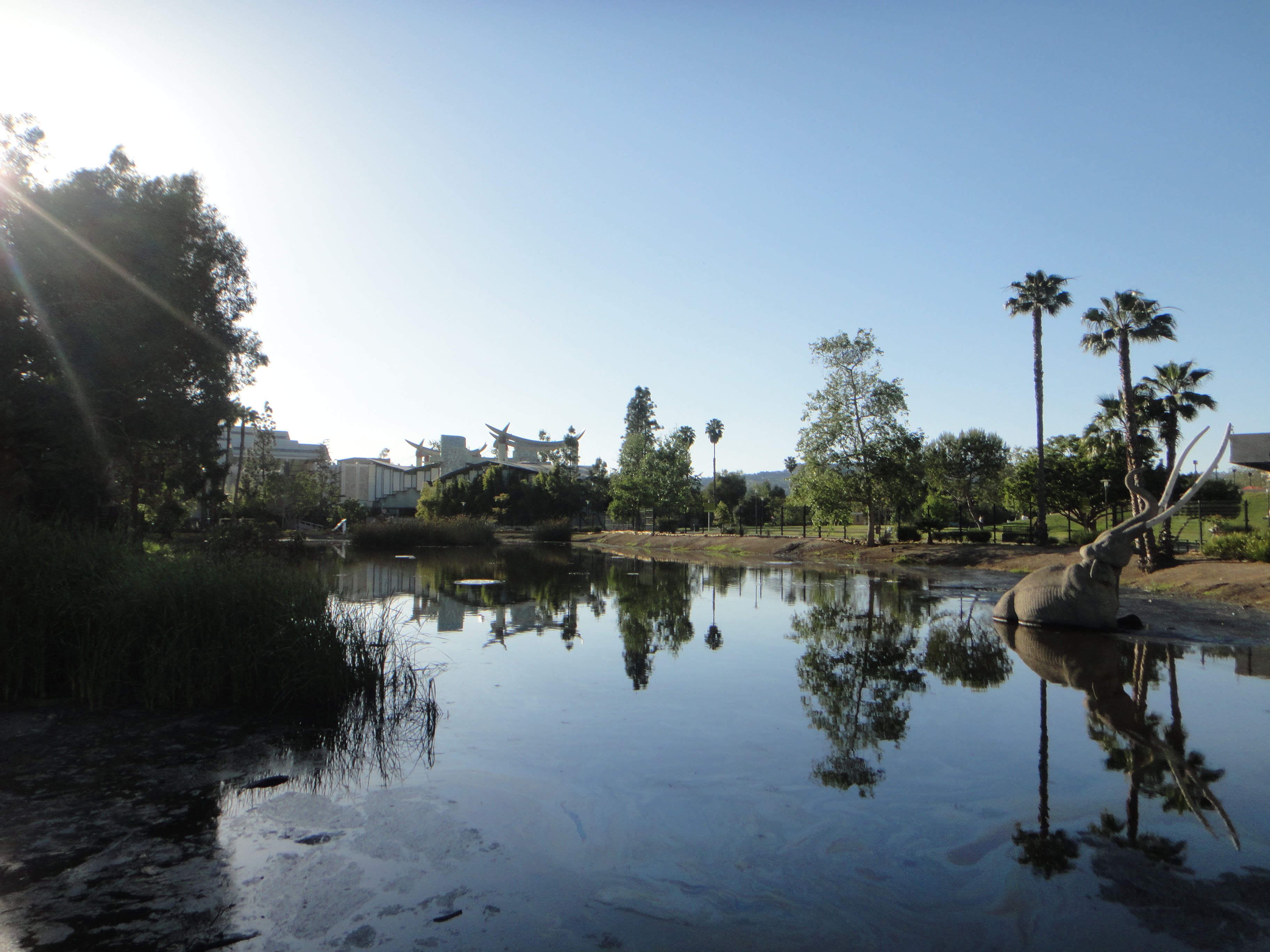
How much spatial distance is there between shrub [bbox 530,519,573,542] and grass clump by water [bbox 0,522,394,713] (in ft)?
161

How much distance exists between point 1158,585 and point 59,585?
26024 millimetres

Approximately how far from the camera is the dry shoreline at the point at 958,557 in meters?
20.8

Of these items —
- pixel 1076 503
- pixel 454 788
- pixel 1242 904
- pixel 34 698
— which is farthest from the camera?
pixel 1076 503

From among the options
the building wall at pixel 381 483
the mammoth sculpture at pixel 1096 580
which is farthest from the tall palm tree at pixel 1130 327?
the building wall at pixel 381 483

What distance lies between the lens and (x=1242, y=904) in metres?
4.91

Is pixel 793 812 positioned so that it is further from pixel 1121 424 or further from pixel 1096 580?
pixel 1121 424

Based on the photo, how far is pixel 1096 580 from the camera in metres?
15.4

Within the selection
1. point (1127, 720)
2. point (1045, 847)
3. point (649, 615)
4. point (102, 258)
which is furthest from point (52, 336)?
point (1127, 720)

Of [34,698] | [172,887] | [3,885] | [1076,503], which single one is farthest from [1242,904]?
[1076,503]

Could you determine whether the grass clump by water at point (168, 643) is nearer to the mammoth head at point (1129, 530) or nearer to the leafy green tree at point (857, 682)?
the leafy green tree at point (857, 682)

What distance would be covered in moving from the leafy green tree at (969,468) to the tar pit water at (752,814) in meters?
54.1

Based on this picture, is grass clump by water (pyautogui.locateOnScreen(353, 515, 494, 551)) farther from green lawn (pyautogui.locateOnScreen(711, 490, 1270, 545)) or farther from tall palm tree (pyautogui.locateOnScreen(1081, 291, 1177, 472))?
tall palm tree (pyautogui.locateOnScreen(1081, 291, 1177, 472))

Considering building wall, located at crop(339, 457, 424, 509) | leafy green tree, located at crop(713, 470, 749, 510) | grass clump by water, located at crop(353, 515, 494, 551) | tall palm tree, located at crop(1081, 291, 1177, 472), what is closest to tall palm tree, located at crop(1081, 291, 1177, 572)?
tall palm tree, located at crop(1081, 291, 1177, 472)

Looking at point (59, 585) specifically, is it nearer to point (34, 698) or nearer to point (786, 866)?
point (34, 698)
